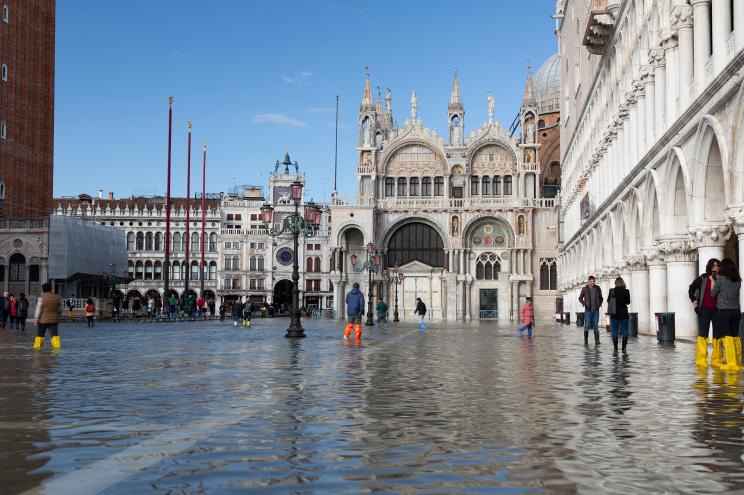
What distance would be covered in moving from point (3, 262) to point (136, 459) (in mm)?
65659

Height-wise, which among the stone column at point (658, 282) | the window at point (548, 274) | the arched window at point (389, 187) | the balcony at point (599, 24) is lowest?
the stone column at point (658, 282)

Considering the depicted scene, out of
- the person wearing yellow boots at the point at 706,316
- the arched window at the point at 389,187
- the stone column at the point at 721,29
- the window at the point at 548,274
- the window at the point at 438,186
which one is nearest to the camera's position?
the person wearing yellow boots at the point at 706,316

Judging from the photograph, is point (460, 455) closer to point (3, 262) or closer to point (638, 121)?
point (638, 121)

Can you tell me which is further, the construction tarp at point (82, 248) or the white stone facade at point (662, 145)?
the construction tarp at point (82, 248)

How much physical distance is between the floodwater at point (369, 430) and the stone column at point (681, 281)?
10.6 meters

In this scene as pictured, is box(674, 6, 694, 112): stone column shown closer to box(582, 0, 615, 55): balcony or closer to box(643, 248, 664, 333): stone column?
box(643, 248, 664, 333): stone column

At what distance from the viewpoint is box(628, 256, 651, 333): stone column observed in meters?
29.7

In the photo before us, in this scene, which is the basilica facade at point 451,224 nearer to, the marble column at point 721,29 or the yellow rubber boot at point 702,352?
the marble column at point 721,29

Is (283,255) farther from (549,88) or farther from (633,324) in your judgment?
(633,324)

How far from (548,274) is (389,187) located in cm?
1396

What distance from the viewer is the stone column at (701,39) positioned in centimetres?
1986

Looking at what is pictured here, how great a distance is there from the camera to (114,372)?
43.0ft

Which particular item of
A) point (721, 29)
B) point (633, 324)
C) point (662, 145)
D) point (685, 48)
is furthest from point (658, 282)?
point (721, 29)

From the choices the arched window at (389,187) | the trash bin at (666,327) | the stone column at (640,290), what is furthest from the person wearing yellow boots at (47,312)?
the arched window at (389,187)
